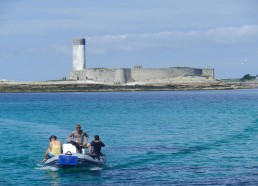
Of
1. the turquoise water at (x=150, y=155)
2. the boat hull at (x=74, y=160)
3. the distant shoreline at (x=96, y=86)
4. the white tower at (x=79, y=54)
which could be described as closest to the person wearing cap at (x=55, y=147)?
the boat hull at (x=74, y=160)

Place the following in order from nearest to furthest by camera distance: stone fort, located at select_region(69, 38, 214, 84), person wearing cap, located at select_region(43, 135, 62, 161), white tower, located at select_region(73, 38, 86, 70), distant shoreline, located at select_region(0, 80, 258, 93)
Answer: person wearing cap, located at select_region(43, 135, 62, 161) < white tower, located at select_region(73, 38, 86, 70) < stone fort, located at select_region(69, 38, 214, 84) < distant shoreline, located at select_region(0, 80, 258, 93)

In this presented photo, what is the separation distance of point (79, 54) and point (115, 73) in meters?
8.43

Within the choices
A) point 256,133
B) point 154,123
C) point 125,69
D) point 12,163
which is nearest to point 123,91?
point 125,69

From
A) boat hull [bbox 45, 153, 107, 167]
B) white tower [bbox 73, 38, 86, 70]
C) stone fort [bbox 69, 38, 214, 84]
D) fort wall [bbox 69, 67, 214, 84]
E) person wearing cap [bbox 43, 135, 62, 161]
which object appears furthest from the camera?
fort wall [bbox 69, 67, 214, 84]

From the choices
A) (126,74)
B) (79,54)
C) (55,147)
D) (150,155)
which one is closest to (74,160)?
(55,147)

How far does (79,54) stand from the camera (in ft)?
452

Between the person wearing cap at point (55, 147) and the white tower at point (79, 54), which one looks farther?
the white tower at point (79, 54)

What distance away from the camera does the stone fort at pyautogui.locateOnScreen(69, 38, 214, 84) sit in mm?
138375

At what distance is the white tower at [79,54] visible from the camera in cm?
13638

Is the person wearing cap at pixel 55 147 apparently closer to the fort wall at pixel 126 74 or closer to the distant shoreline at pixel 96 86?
the distant shoreline at pixel 96 86

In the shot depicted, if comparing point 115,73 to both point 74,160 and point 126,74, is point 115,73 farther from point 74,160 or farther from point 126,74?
point 74,160

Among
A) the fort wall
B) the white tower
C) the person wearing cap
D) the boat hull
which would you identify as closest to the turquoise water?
the boat hull

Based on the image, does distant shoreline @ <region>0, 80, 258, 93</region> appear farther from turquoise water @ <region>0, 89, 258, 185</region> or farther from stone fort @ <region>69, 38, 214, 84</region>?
turquoise water @ <region>0, 89, 258, 185</region>

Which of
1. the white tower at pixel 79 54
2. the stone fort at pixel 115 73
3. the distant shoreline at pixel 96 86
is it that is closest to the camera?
the white tower at pixel 79 54
